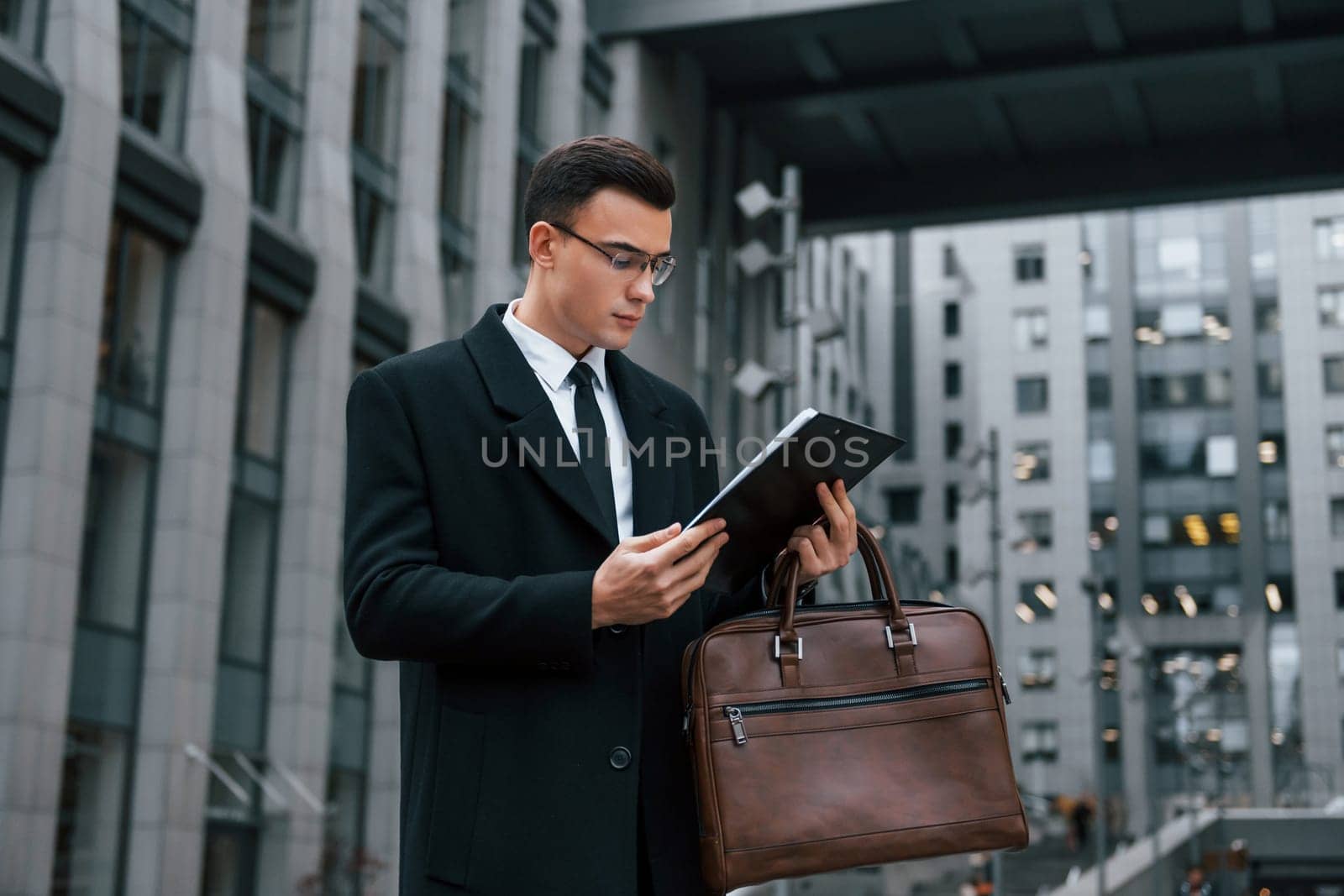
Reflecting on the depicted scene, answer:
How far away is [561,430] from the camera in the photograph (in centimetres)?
320

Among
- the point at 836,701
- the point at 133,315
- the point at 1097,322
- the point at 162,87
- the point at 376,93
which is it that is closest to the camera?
the point at 836,701

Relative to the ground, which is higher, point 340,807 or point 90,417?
point 90,417

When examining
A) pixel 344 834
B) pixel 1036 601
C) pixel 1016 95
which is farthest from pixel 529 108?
pixel 1036 601

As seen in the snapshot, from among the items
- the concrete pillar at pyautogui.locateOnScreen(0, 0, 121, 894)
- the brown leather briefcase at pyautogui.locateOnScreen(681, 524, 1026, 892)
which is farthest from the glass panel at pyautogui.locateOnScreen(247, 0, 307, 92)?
the brown leather briefcase at pyautogui.locateOnScreen(681, 524, 1026, 892)

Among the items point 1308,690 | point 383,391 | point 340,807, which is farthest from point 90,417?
point 1308,690

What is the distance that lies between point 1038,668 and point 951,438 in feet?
45.4

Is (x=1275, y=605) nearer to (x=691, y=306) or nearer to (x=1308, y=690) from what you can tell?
(x=1308, y=690)

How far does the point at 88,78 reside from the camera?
20828mm

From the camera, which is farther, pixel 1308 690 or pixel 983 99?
pixel 1308 690

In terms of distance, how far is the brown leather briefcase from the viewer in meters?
3.03

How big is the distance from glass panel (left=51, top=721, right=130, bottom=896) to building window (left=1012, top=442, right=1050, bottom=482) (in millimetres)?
67905

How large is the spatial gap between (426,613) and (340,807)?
25.6 metres

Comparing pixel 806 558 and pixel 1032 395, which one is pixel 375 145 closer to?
pixel 806 558

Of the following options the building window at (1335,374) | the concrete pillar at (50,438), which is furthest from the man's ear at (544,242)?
the building window at (1335,374)
